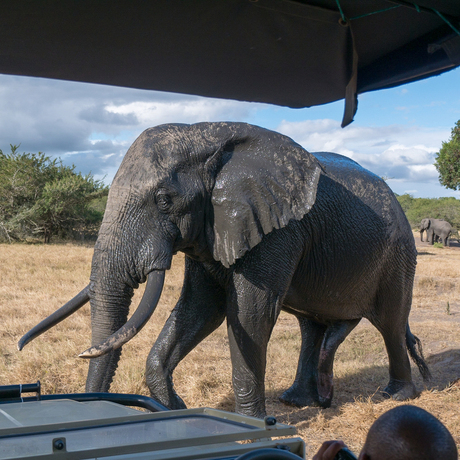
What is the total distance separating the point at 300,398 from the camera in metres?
5.10

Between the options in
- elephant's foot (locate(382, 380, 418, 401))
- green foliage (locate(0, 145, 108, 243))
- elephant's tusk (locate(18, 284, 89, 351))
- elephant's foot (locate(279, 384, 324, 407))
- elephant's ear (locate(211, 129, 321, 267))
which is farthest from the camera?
green foliage (locate(0, 145, 108, 243))

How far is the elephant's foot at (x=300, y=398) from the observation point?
508cm

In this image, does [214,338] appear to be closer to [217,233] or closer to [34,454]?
[217,233]

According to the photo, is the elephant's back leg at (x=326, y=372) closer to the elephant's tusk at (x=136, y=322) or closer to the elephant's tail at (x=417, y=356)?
the elephant's tail at (x=417, y=356)

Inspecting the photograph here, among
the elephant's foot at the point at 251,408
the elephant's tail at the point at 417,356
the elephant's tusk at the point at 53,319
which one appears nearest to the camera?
the elephant's tusk at the point at 53,319

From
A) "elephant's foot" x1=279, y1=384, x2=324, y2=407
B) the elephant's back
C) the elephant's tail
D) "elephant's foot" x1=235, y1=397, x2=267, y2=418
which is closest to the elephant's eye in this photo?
the elephant's back

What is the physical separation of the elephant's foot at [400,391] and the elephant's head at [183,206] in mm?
2345

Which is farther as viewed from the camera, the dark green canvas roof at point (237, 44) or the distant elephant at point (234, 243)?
the distant elephant at point (234, 243)

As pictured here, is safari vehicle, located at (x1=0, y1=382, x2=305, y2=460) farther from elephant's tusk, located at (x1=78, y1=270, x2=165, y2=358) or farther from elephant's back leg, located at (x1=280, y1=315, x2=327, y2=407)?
elephant's back leg, located at (x1=280, y1=315, x2=327, y2=407)

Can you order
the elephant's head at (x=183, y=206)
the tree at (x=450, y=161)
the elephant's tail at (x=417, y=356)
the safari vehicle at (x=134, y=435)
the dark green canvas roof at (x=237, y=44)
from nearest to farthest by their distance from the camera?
the safari vehicle at (x=134, y=435) < the dark green canvas roof at (x=237, y=44) < the elephant's head at (x=183, y=206) < the elephant's tail at (x=417, y=356) < the tree at (x=450, y=161)

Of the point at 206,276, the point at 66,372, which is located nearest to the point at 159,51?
the point at 206,276

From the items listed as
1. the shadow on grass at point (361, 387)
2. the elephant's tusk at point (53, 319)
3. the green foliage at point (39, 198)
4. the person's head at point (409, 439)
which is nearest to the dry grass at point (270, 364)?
the shadow on grass at point (361, 387)

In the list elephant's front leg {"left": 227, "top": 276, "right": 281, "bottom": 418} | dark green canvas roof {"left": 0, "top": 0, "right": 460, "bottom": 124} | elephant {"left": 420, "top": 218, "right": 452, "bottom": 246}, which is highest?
elephant {"left": 420, "top": 218, "right": 452, "bottom": 246}

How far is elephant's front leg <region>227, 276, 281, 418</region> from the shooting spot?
13.1 ft
